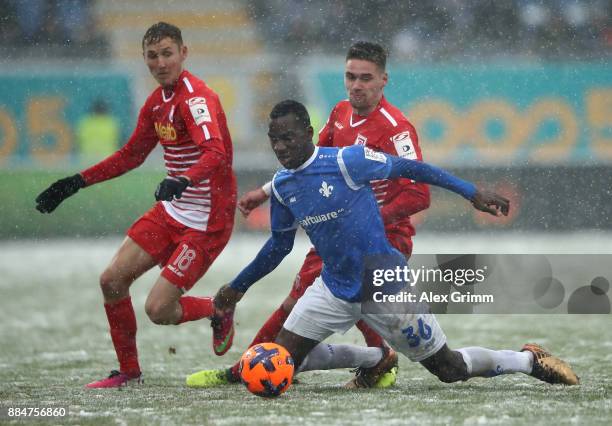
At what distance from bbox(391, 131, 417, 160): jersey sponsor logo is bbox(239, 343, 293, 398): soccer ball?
4.79ft

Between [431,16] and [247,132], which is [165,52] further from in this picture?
[431,16]

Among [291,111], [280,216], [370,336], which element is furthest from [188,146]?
[370,336]

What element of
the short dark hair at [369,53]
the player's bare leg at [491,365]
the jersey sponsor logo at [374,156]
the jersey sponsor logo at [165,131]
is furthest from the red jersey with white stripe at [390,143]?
the jersey sponsor logo at [165,131]

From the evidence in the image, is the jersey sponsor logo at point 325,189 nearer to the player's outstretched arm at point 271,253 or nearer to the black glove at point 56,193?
the player's outstretched arm at point 271,253

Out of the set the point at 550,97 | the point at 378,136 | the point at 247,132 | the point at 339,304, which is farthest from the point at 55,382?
the point at 550,97

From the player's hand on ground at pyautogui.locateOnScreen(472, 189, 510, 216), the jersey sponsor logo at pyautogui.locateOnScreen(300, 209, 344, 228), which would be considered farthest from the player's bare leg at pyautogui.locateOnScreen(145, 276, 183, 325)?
the player's hand on ground at pyautogui.locateOnScreen(472, 189, 510, 216)

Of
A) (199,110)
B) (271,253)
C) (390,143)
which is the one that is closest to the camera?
(271,253)

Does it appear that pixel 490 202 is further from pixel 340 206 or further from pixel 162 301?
pixel 162 301

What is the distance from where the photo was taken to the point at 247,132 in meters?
18.1

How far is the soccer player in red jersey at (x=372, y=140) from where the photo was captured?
6426 mm

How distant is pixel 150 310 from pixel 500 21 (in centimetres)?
1333

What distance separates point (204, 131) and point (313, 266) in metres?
1.02

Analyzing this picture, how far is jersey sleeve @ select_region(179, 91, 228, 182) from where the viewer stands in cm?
635

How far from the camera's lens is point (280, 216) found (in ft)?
19.7
